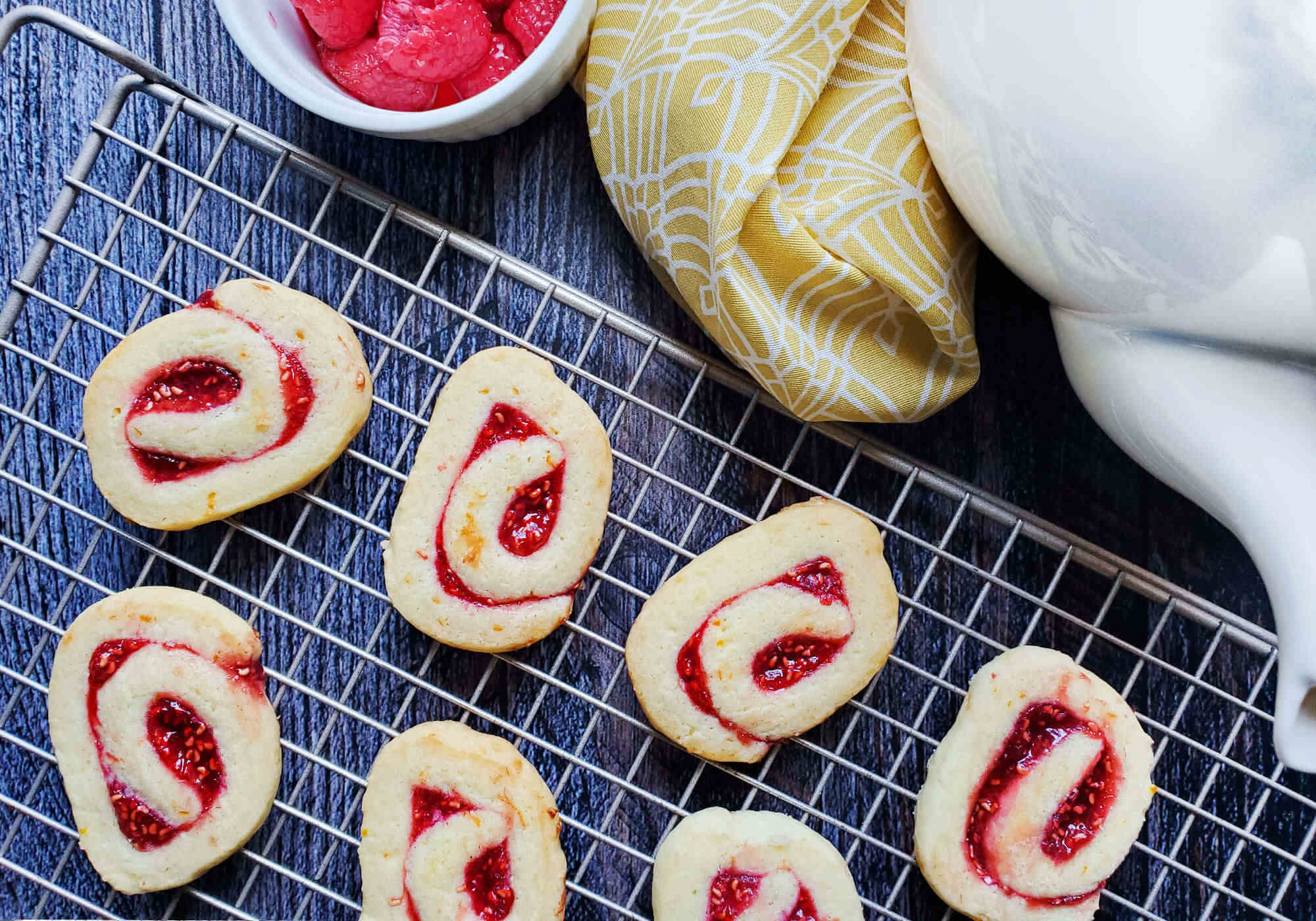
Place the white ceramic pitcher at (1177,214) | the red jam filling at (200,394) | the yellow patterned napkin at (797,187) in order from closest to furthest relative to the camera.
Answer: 1. the white ceramic pitcher at (1177,214)
2. the yellow patterned napkin at (797,187)
3. the red jam filling at (200,394)

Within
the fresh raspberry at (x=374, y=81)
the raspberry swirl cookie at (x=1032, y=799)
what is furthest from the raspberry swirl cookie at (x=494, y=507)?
the raspberry swirl cookie at (x=1032, y=799)

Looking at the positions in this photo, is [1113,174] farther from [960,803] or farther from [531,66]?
[960,803]

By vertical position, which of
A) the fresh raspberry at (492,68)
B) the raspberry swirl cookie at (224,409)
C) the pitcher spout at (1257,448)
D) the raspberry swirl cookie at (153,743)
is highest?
the fresh raspberry at (492,68)

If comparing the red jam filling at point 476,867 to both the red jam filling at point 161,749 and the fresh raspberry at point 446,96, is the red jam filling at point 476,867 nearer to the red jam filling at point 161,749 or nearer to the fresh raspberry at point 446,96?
the red jam filling at point 161,749

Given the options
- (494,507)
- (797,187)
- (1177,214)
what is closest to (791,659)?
(494,507)

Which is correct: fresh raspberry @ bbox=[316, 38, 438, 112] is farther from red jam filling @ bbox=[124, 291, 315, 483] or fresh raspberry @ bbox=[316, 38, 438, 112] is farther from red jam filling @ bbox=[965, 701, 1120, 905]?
red jam filling @ bbox=[965, 701, 1120, 905]

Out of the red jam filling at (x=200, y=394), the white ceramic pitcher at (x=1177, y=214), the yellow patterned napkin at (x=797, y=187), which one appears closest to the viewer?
the white ceramic pitcher at (x=1177, y=214)
